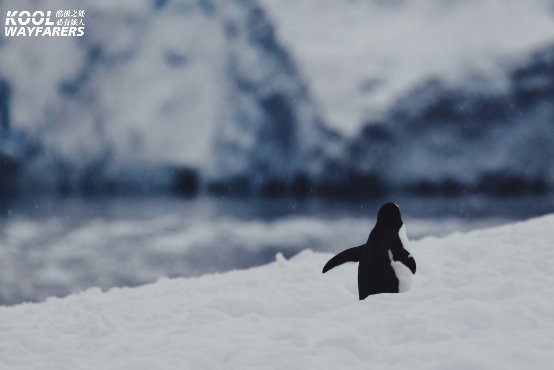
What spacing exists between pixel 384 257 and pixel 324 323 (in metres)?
1.55

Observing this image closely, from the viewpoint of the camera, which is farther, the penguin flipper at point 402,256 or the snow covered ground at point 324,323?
the penguin flipper at point 402,256

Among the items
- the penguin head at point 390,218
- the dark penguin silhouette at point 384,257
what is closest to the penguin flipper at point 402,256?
the dark penguin silhouette at point 384,257

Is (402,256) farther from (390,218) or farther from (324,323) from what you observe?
(324,323)

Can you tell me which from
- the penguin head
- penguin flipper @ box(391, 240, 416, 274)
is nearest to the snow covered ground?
penguin flipper @ box(391, 240, 416, 274)

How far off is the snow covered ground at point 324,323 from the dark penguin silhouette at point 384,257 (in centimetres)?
28

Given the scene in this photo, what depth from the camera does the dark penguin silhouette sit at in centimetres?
638

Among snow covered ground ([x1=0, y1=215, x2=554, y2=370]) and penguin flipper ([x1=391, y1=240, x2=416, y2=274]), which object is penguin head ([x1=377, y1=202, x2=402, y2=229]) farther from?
snow covered ground ([x1=0, y1=215, x2=554, y2=370])

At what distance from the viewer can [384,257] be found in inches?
254

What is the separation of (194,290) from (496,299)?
4643 millimetres

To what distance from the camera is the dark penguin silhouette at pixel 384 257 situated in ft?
20.9

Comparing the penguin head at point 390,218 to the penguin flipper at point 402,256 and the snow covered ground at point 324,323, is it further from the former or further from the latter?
the snow covered ground at point 324,323

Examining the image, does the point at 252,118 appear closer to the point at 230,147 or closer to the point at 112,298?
the point at 230,147

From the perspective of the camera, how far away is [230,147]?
147875 mm

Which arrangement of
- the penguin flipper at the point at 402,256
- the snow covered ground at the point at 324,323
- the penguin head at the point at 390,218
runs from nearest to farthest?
the snow covered ground at the point at 324,323, the penguin flipper at the point at 402,256, the penguin head at the point at 390,218
